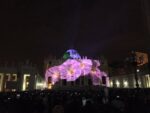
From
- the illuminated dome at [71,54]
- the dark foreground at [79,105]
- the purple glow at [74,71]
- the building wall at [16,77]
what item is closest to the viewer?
the dark foreground at [79,105]

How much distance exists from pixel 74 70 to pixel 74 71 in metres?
0.30

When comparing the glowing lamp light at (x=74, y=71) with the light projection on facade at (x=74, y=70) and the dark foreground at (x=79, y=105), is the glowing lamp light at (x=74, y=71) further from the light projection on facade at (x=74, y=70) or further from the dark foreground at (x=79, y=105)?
the dark foreground at (x=79, y=105)

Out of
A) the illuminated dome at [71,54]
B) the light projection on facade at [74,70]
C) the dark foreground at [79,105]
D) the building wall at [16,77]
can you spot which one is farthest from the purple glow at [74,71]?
the dark foreground at [79,105]

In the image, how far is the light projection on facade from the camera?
182ft

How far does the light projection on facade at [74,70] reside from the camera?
55438mm

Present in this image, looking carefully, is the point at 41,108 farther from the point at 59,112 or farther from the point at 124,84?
the point at 124,84

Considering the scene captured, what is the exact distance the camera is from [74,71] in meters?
55.6

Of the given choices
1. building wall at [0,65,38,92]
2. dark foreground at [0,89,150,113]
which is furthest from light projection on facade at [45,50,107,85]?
dark foreground at [0,89,150,113]

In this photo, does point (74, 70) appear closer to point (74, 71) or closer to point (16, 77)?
point (74, 71)

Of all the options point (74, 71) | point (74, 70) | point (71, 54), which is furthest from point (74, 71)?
point (71, 54)

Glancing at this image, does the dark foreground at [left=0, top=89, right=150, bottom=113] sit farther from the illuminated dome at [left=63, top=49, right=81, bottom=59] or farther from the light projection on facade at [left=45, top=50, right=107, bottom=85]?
the illuminated dome at [left=63, top=49, right=81, bottom=59]

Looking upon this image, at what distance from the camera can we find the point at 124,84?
2987 inches

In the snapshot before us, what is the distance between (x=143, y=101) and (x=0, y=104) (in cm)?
904

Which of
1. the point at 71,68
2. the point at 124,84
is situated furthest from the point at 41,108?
the point at 124,84
